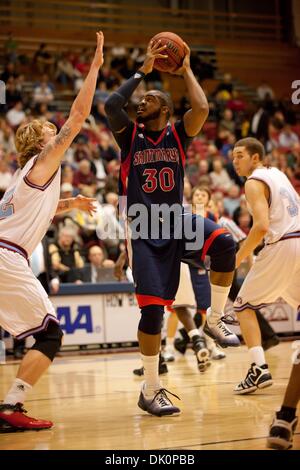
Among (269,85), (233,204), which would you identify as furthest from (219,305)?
(269,85)

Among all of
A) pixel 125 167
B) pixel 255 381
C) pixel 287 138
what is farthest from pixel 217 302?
pixel 287 138

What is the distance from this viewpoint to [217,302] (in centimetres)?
559

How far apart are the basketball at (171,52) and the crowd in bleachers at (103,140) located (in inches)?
190

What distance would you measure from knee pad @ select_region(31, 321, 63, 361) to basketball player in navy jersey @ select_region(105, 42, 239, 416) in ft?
2.12

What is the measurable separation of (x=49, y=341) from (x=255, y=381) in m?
1.97

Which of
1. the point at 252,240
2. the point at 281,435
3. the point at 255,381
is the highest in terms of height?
the point at 252,240

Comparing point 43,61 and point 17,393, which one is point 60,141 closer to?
point 17,393

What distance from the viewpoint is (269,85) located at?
23.3 m

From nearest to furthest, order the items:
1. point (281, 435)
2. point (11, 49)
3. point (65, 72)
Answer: point (281, 435) < point (11, 49) < point (65, 72)

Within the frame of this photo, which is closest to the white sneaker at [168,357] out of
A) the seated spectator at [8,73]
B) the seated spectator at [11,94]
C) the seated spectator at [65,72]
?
the seated spectator at [11,94]

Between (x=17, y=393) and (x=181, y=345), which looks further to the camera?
(x=181, y=345)
